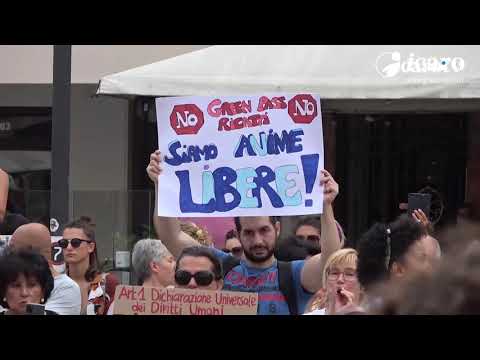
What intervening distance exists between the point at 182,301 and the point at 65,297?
29.1 inches

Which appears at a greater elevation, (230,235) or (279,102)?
(279,102)

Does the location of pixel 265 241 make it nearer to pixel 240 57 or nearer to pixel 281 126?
pixel 281 126

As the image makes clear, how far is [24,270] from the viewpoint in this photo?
4.00 m

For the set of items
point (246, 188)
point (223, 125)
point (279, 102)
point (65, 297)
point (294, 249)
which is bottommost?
point (65, 297)

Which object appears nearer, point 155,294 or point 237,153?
point 155,294

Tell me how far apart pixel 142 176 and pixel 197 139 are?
19.2 feet

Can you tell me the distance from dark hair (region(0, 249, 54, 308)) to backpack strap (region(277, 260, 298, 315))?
98 cm

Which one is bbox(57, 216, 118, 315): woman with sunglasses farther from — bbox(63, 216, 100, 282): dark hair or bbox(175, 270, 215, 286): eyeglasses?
Answer: bbox(175, 270, 215, 286): eyeglasses

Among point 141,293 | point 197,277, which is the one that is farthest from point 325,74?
point 141,293

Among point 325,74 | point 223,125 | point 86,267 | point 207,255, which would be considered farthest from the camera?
point 325,74

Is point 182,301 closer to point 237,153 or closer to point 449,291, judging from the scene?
point 237,153

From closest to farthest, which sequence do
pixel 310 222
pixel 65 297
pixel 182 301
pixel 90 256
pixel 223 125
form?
pixel 182 301 < pixel 65 297 < pixel 223 125 < pixel 90 256 < pixel 310 222

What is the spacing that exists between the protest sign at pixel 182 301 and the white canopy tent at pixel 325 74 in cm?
309
